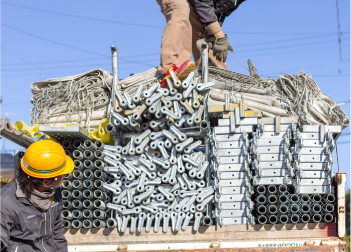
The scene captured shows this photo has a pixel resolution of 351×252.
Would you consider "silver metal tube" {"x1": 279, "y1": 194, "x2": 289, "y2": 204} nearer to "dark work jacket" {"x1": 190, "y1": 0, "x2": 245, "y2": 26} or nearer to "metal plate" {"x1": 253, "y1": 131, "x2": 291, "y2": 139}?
"metal plate" {"x1": 253, "y1": 131, "x2": 291, "y2": 139}

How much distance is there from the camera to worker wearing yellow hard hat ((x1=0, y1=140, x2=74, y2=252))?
3376mm

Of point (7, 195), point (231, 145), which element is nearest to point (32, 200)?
A: point (7, 195)

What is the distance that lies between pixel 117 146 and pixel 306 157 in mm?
2608

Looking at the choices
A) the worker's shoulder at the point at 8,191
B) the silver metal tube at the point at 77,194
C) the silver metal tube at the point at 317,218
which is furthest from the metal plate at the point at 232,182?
the worker's shoulder at the point at 8,191

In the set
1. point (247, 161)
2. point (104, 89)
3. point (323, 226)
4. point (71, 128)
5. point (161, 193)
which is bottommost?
point (323, 226)

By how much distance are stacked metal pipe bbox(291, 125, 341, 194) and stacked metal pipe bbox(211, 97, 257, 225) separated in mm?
632

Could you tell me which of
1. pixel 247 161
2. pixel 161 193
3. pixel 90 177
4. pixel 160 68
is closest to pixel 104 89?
pixel 160 68

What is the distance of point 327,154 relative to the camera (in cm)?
552

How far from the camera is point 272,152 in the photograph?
5633 millimetres

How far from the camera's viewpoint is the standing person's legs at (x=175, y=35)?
6.86 metres

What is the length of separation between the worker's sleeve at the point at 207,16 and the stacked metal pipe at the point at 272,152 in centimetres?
242

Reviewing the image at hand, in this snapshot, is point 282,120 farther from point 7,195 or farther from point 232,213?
point 7,195

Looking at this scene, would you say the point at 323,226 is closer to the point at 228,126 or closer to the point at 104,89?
the point at 228,126

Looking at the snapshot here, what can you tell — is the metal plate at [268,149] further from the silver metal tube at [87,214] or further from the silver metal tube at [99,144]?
the silver metal tube at [87,214]
